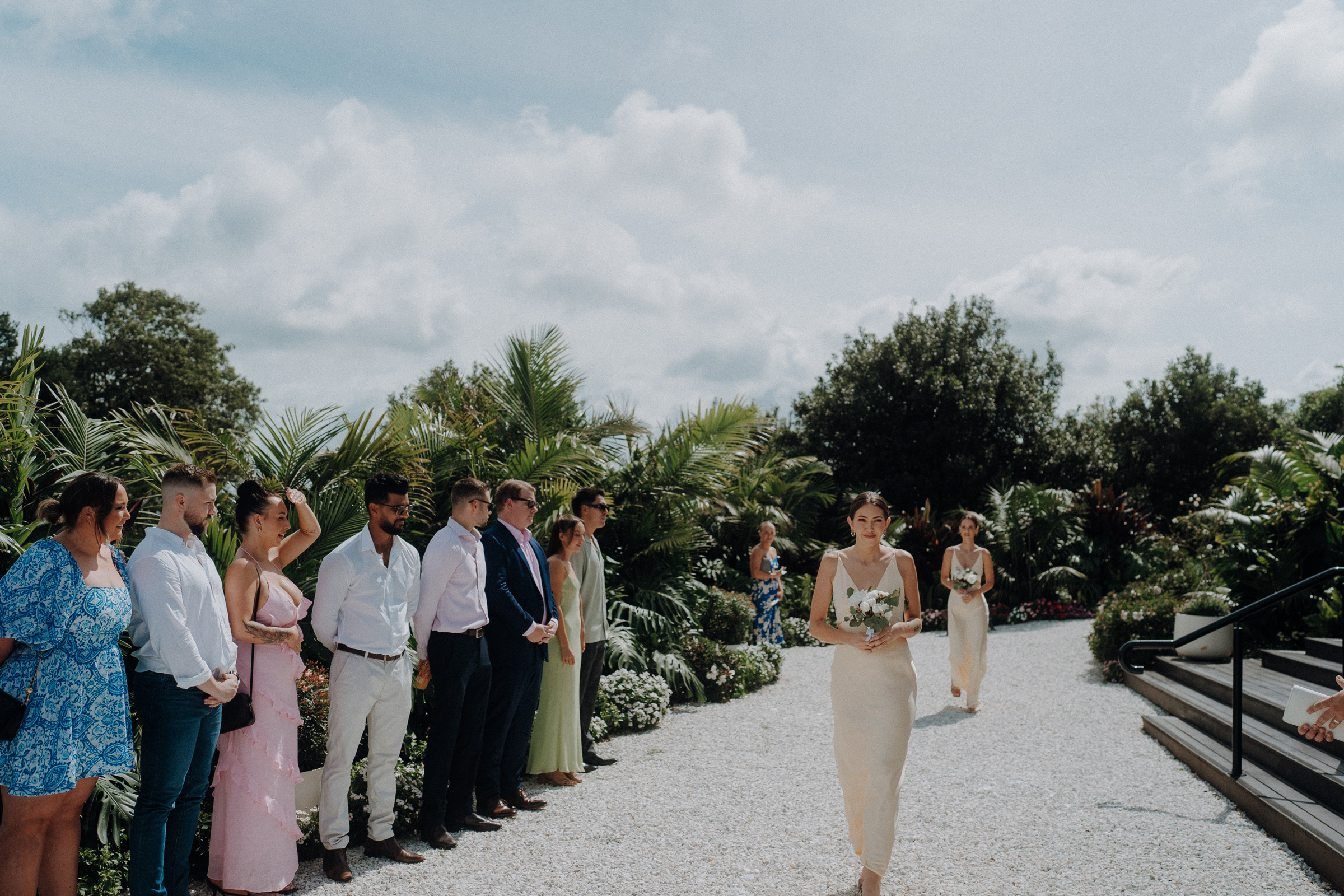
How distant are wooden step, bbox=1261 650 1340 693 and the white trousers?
687cm

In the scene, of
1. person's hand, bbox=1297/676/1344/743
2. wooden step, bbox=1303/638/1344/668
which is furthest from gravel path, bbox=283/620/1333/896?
wooden step, bbox=1303/638/1344/668

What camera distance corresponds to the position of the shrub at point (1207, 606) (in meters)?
9.44

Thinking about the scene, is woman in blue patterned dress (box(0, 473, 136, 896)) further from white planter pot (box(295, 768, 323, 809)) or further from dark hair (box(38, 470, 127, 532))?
white planter pot (box(295, 768, 323, 809))

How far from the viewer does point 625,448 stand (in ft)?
31.6

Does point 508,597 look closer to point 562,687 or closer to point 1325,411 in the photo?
point 562,687

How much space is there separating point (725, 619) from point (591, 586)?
5.72 metres


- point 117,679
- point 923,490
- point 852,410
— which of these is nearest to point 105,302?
point 852,410

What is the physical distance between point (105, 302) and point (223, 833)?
1303 inches

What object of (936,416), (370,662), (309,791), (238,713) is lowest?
(309,791)

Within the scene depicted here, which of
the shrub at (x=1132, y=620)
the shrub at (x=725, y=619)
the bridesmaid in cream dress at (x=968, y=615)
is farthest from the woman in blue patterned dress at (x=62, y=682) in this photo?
the shrub at (x=1132, y=620)

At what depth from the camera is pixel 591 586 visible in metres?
6.34

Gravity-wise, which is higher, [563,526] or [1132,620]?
[563,526]

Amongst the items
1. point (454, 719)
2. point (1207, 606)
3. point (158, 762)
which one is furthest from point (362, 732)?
point (1207, 606)

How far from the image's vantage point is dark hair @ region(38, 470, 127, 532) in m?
3.31
